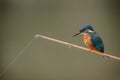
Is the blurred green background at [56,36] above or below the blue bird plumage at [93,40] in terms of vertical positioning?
above

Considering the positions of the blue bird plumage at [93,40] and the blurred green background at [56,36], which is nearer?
the blue bird plumage at [93,40]

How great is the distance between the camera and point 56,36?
3234 mm

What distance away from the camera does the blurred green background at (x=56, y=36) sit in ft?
10.5

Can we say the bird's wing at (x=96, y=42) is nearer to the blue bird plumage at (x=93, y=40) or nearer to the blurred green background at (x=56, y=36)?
the blue bird plumage at (x=93, y=40)

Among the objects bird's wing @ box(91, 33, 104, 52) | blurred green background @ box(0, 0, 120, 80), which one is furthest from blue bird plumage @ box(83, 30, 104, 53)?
blurred green background @ box(0, 0, 120, 80)

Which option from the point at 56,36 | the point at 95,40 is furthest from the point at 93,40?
the point at 56,36

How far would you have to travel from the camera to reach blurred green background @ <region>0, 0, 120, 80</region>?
3215 millimetres

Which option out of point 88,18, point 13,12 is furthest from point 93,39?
point 13,12

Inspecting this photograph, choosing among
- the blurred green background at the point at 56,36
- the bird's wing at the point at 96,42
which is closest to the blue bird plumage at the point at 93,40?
the bird's wing at the point at 96,42

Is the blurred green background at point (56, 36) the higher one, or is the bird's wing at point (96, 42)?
the blurred green background at point (56, 36)

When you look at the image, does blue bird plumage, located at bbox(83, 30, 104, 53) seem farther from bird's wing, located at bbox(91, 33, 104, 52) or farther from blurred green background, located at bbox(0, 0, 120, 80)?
blurred green background, located at bbox(0, 0, 120, 80)

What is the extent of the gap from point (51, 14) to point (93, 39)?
33.8 inches

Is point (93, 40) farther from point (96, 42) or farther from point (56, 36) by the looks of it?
point (56, 36)

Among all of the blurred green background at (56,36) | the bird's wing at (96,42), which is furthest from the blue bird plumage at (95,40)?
the blurred green background at (56,36)
